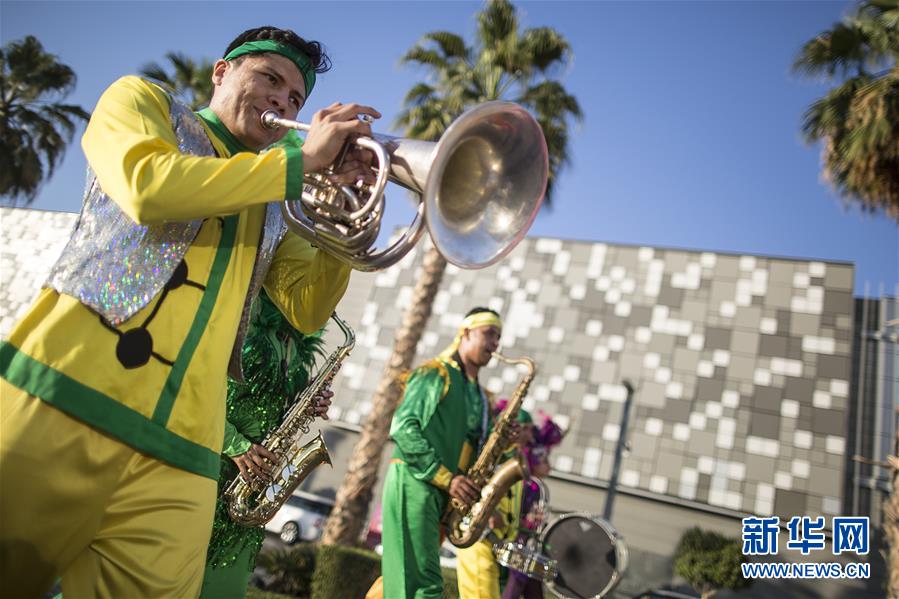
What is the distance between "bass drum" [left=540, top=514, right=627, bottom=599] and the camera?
8.49 metres

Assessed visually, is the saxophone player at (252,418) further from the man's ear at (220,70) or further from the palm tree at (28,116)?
the palm tree at (28,116)

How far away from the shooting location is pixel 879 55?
1161 cm

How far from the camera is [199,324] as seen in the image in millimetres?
2064

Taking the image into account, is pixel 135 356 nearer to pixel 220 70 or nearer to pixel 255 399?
pixel 220 70

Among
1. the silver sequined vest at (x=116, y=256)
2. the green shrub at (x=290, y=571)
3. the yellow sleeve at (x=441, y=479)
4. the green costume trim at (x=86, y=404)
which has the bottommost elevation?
the green shrub at (x=290, y=571)

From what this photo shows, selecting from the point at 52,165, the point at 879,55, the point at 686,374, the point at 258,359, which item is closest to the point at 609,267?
the point at 686,374

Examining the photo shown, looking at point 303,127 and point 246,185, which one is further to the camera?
point 303,127

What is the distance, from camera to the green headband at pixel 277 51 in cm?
254

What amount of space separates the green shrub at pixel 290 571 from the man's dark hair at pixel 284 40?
8.27 metres

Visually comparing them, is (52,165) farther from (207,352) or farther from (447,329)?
(207,352)

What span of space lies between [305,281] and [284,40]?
891 millimetres

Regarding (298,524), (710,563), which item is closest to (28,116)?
(298,524)

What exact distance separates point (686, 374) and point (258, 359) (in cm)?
1988

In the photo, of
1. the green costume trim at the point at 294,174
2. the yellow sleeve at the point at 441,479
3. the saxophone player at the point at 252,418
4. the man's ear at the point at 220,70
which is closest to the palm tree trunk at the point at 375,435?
the yellow sleeve at the point at 441,479
